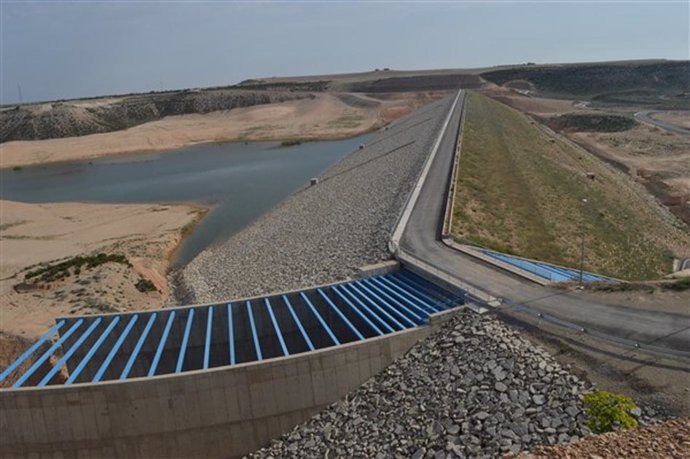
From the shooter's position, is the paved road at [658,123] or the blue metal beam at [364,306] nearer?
the blue metal beam at [364,306]

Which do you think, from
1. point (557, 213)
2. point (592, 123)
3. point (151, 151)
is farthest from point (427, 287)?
point (151, 151)

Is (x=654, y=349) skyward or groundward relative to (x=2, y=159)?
groundward

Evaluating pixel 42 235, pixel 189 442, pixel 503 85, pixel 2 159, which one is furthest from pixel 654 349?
pixel 503 85

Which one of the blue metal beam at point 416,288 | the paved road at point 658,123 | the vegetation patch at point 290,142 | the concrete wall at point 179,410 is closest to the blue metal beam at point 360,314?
the concrete wall at point 179,410

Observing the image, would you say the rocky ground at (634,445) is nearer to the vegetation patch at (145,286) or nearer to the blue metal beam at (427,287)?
the blue metal beam at (427,287)

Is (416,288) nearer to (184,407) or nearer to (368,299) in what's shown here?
(368,299)

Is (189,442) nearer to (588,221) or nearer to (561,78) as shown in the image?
(588,221)
